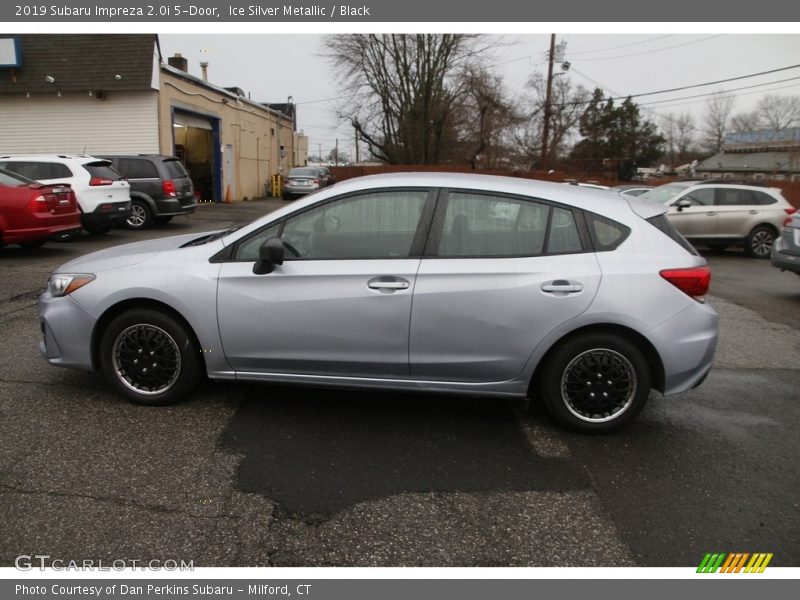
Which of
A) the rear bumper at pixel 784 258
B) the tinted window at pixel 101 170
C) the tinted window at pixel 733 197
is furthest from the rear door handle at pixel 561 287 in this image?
the tinted window at pixel 733 197

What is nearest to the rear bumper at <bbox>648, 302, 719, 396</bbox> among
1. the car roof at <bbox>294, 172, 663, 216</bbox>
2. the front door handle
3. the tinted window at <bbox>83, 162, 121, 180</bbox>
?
the car roof at <bbox>294, 172, 663, 216</bbox>

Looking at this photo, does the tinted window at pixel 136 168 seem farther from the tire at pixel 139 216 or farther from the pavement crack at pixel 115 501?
the pavement crack at pixel 115 501

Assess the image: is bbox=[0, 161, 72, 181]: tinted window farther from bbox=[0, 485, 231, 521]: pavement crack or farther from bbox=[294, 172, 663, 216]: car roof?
bbox=[0, 485, 231, 521]: pavement crack

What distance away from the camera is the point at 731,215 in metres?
13.4

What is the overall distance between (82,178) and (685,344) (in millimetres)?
11600

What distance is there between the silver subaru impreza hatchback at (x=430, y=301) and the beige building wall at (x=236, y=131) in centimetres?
1773

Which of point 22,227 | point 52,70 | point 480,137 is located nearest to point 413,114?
point 480,137

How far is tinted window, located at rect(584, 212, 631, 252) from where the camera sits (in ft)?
12.1

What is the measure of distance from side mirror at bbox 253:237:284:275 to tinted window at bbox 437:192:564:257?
0.99 meters

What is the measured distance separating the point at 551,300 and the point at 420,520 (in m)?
1.51

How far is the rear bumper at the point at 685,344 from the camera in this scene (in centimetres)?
360

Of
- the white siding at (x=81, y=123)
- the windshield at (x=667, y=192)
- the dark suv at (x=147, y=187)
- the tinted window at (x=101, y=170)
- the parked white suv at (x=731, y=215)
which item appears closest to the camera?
the tinted window at (x=101, y=170)
